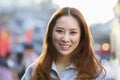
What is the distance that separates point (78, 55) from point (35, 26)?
5.49 metres

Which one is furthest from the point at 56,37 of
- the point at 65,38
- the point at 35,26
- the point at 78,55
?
the point at 35,26

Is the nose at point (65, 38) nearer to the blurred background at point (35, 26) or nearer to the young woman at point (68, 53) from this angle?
the young woman at point (68, 53)

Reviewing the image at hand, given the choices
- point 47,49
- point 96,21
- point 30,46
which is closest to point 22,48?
point 30,46

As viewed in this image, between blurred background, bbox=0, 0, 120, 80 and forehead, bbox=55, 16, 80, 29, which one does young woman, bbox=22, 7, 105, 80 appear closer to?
forehead, bbox=55, 16, 80, 29

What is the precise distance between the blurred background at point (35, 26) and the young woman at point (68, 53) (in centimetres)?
478

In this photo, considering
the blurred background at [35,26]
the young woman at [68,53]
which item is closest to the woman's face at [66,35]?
the young woman at [68,53]

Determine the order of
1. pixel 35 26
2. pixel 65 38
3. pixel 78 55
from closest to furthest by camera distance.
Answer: pixel 65 38
pixel 78 55
pixel 35 26

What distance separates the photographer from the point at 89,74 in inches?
111

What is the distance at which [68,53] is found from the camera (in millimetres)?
2842

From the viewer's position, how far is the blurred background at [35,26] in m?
7.88

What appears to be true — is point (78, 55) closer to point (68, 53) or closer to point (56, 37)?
point (68, 53)

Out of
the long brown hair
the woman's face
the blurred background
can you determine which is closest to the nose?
the woman's face

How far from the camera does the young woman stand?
2816 mm

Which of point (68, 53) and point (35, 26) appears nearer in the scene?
point (68, 53)
